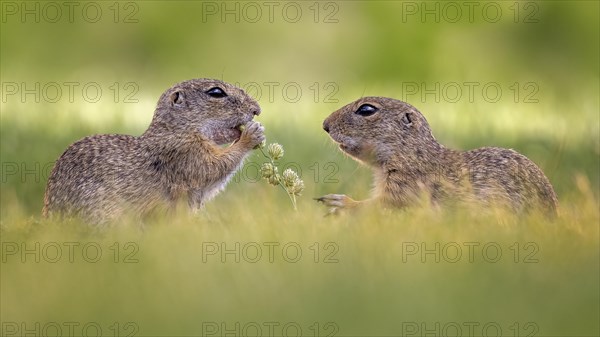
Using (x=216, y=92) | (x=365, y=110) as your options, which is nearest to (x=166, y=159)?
(x=216, y=92)

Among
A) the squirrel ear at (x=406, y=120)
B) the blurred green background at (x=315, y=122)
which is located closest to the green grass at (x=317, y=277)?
the blurred green background at (x=315, y=122)

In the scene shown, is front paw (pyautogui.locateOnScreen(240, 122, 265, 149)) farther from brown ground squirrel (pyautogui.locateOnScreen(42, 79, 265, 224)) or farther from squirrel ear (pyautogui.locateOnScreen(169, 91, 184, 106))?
squirrel ear (pyautogui.locateOnScreen(169, 91, 184, 106))

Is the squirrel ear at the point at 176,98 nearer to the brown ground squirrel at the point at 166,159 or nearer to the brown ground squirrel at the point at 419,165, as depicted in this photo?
the brown ground squirrel at the point at 166,159

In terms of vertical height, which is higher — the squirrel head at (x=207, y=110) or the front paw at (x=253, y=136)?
the squirrel head at (x=207, y=110)

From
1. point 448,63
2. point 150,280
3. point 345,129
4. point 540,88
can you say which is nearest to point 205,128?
point 345,129

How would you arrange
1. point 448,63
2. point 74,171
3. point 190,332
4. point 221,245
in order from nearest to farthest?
1. point 190,332
2. point 221,245
3. point 74,171
4. point 448,63

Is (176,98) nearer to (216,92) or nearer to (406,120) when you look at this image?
(216,92)

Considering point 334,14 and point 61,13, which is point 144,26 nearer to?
point 61,13
